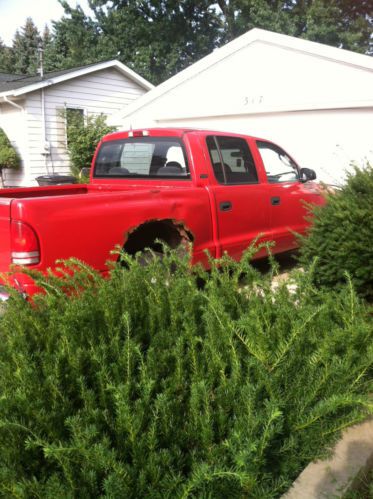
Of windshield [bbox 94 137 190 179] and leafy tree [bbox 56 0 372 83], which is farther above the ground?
leafy tree [bbox 56 0 372 83]

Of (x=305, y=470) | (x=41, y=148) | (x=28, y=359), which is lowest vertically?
(x=305, y=470)

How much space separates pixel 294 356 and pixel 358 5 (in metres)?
36.5

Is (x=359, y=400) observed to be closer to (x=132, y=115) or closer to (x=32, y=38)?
(x=132, y=115)

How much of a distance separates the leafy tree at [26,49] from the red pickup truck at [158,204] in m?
44.2

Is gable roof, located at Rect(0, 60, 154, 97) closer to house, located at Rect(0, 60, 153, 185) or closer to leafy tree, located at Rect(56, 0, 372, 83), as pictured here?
house, located at Rect(0, 60, 153, 185)

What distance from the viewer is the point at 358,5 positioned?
32.0 meters

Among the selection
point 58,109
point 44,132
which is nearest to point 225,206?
point 44,132

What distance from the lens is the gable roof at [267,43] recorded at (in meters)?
10.0

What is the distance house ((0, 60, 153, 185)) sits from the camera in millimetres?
15070

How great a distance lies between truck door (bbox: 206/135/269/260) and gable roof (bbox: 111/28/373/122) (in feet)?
19.9

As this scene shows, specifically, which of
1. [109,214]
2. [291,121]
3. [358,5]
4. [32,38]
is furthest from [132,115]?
[32,38]

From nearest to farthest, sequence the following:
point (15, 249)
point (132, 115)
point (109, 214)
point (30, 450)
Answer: point (30, 450) → point (15, 249) → point (109, 214) → point (132, 115)

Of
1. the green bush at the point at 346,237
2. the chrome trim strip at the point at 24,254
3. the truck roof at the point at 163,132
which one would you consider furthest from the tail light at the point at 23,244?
the truck roof at the point at 163,132

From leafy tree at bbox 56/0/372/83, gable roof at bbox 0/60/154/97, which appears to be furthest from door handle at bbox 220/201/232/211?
leafy tree at bbox 56/0/372/83
